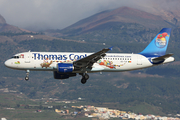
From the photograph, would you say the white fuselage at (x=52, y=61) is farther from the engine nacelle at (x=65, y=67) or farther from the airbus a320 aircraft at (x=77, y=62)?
the engine nacelle at (x=65, y=67)

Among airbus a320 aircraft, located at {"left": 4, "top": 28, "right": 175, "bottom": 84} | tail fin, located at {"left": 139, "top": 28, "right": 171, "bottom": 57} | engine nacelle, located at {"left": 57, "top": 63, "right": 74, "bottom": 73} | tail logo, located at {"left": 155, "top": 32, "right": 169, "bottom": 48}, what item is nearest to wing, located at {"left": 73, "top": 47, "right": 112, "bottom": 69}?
airbus a320 aircraft, located at {"left": 4, "top": 28, "right": 175, "bottom": 84}

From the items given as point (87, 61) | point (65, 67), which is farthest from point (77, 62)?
point (65, 67)

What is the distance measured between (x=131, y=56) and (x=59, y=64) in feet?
49.2

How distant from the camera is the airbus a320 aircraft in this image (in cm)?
5856

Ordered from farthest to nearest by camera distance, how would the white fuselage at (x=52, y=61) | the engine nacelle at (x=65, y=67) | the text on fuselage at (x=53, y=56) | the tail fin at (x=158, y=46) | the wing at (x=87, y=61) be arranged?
the tail fin at (x=158, y=46) < the text on fuselage at (x=53, y=56) < the white fuselage at (x=52, y=61) < the engine nacelle at (x=65, y=67) < the wing at (x=87, y=61)

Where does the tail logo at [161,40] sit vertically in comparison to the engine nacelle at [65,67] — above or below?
above

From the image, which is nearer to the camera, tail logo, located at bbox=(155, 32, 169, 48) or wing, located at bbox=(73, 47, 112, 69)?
wing, located at bbox=(73, 47, 112, 69)

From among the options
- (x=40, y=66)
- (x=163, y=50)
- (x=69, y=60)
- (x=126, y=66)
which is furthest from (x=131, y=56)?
(x=40, y=66)

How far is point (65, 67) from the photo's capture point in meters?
58.0

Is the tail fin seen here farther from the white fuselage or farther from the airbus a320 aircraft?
the white fuselage

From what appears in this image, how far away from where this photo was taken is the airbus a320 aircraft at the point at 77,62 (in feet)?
192

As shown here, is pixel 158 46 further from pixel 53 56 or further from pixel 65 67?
pixel 53 56

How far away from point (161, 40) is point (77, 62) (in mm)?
20110

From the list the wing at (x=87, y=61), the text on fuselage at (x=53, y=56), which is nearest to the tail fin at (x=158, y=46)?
the wing at (x=87, y=61)
